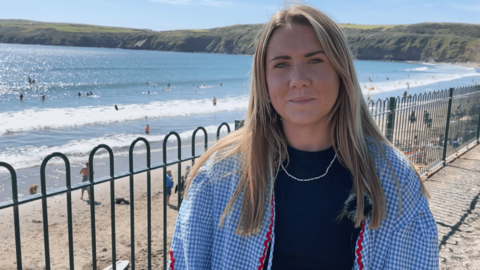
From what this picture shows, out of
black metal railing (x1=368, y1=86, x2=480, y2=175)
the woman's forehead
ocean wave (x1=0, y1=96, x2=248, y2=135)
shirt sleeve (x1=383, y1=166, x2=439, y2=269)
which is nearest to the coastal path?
black metal railing (x1=368, y1=86, x2=480, y2=175)

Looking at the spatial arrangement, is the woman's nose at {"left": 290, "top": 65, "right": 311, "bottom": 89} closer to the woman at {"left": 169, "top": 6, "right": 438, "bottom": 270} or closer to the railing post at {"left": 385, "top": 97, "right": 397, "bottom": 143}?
the woman at {"left": 169, "top": 6, "right": 438, "bottom": 270}

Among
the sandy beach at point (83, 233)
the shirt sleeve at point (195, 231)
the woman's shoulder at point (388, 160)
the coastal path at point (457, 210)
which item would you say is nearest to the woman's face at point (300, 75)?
the woman's shoulder at point (388, 160)

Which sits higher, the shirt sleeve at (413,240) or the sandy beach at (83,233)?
the shirt sleeve at (413,240)

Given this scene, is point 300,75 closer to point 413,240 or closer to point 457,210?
point 413,240

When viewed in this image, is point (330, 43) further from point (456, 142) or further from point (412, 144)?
point (456, 142)

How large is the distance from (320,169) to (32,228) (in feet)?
30.3

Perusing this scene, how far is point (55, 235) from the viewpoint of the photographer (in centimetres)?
883

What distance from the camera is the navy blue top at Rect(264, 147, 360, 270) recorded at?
1594 millimetres

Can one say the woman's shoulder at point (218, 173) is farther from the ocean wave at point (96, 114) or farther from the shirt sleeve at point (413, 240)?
the ocean wave at point (96, 114)

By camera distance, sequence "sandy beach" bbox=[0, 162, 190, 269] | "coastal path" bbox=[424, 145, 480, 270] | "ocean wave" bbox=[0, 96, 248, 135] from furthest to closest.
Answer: "ocean wave" bbox=[0, 96, 248, 135], "sandy beach" bbox=[0, 162, 190, 269], "coastal path" bbox=[424, 145, 480, 270]

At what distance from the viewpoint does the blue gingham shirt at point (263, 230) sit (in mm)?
1523

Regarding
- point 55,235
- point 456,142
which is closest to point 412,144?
point 456,142

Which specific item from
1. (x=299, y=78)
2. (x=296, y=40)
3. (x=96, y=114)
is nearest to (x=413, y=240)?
(x=299, y=78)

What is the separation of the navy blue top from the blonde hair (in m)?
0.07
